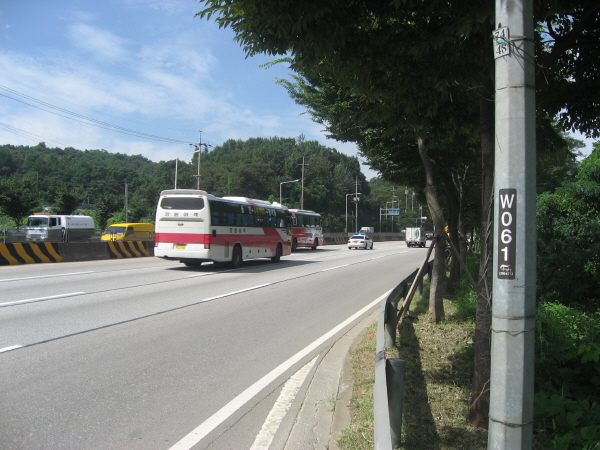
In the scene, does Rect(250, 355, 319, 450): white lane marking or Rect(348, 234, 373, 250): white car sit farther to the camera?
Rect(348, 234, 373, 250): white car

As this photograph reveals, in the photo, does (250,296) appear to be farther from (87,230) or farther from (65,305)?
(87,230)

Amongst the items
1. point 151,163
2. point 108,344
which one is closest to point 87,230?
point 108,344

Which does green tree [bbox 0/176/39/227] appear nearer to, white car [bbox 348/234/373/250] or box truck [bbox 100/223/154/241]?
box truck [bbox 100/223/154/241]

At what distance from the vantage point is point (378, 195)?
131500 mm

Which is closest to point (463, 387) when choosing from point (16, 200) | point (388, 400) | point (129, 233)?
point (388, 400)

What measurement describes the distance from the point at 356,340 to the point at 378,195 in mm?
125263

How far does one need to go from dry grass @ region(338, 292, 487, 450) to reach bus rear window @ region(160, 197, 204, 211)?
37.4 feet

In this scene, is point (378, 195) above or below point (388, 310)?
above

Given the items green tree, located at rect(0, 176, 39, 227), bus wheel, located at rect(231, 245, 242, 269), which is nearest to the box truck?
green tree, located at rect(0, 176, 39, 227)

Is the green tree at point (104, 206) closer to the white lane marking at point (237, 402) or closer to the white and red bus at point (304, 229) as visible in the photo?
the white and red bus at point (304, 229)

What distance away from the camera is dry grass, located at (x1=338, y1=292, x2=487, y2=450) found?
427 centimetres

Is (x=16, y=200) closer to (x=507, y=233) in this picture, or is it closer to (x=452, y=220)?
(x=452, y=220)

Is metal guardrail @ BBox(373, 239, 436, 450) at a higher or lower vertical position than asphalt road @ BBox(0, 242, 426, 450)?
higher

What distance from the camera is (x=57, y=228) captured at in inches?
1495
